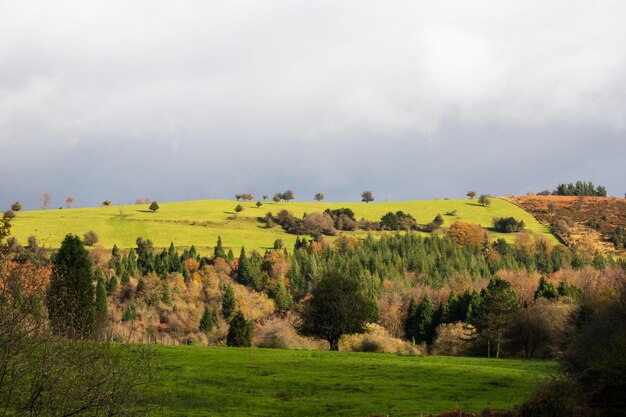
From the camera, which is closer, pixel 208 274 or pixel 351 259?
pixel 208 274

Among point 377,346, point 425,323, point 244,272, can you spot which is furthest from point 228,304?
point 377,346

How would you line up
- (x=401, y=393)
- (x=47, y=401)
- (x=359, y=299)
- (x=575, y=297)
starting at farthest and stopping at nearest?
(x=575, y=297), (x=359, y=299), (x=401, y=393), (x=47, y=401)

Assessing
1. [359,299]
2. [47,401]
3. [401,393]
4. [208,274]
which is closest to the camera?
[47,401]

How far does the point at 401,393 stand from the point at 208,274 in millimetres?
115275

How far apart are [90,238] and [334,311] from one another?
388 feet

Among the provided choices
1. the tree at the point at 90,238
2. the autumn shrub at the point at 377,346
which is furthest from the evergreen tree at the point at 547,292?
the tree at the point at 90,238

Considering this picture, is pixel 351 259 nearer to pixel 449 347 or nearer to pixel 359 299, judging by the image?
pixel 449 347

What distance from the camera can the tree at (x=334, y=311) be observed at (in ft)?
269

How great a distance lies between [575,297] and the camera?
407 feet

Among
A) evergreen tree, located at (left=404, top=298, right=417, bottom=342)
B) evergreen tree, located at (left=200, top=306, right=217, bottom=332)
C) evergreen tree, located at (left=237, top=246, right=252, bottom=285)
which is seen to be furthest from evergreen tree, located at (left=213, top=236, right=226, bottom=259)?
evergreen tree, located at (left=404, top=298, right=417, bottom=342)

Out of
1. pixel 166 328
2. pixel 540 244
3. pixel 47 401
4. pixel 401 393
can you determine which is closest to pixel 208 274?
pixel 166 328

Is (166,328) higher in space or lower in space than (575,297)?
lower

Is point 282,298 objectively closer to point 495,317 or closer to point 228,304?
point 228,304

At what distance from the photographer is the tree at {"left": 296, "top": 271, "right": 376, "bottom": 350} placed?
3231 inches
